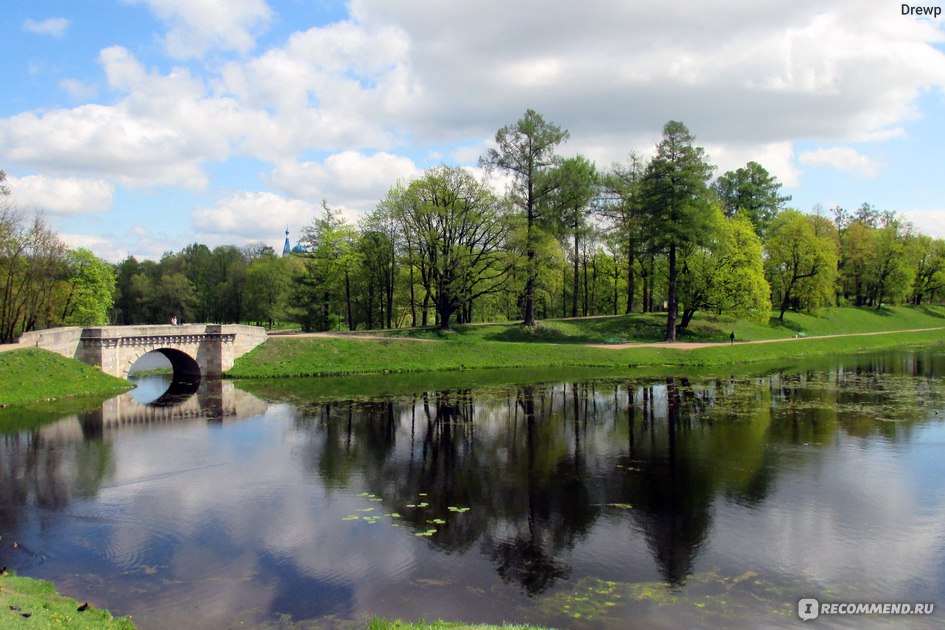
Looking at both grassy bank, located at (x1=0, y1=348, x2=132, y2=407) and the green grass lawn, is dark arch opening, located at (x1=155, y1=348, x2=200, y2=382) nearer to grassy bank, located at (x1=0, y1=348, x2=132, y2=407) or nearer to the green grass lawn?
grassy bank, located at (x1=0, y1=348, x2=132, y2=407)

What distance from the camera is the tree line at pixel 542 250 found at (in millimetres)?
57031

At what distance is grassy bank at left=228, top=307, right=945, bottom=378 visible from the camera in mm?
48625

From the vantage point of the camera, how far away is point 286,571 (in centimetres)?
1437

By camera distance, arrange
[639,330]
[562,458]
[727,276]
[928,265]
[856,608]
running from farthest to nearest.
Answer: [928,265], [639,330], [727,276], [562,458], [856,608]

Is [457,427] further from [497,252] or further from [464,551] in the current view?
[497,252]

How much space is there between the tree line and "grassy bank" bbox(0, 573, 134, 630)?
41.8 m

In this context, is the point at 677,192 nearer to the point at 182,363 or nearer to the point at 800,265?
the point at 800,265

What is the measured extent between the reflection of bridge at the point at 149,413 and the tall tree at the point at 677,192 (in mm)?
37090

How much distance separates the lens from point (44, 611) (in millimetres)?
11680

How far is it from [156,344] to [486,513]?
111 ft

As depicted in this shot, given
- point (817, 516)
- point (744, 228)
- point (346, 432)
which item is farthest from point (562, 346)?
point (817, 516)

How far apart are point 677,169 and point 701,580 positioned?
48.0 meters

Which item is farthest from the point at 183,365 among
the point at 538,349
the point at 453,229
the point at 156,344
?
the point at 538,349

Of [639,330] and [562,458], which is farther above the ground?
[639,330]
